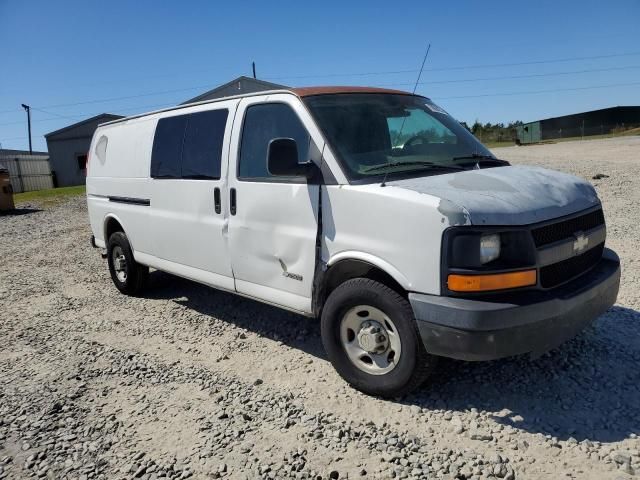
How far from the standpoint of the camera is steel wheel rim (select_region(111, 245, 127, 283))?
629cm

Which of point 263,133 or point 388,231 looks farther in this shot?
point 263,133

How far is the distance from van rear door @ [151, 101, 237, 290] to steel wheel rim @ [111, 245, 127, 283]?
1.09 m

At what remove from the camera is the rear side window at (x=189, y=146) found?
14.7 ft

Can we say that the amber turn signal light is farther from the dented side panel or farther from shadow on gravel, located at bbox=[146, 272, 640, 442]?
shadow on gravel, located at bbox=[146, 272, 640, 442]

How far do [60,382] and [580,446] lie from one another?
374 cm

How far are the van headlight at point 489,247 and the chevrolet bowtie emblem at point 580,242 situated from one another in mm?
700

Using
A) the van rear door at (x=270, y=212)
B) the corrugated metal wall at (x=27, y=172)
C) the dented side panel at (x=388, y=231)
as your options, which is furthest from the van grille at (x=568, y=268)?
the corrugated metal wall at (x=27, y=172)

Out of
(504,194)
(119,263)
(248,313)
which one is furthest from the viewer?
(119,263)

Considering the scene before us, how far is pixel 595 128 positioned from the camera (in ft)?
147

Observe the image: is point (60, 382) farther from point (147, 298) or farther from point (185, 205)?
point (147, 298)

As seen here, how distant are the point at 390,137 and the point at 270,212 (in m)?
1.10

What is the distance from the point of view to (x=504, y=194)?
3.09 m

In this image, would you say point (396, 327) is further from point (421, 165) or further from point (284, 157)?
point (284, 157)

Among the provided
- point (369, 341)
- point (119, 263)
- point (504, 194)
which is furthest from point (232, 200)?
point (119, 263)
